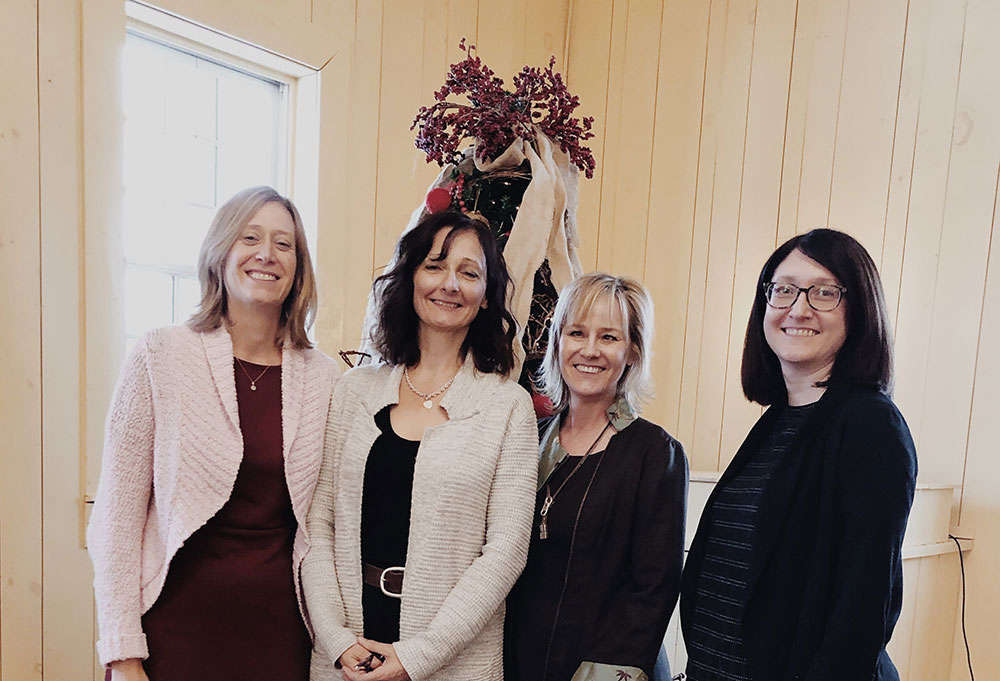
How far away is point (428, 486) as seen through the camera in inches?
53.6

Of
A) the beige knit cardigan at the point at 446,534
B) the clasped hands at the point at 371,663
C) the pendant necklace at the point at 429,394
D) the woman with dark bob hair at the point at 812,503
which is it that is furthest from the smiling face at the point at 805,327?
the clasped hands at the point at 371,663

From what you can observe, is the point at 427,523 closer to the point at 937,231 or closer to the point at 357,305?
the point at 357,305

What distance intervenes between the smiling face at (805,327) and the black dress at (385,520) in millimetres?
708

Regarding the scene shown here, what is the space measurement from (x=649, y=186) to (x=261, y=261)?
7.32 ft

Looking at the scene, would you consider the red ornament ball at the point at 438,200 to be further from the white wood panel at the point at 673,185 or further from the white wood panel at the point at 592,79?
the white wood panel at the point at 592,79

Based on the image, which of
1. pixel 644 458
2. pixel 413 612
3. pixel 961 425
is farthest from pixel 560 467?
pixel 961 425

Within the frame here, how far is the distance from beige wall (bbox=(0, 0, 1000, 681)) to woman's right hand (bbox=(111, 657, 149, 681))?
885 millimetres

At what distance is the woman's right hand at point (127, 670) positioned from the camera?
129 centimetres

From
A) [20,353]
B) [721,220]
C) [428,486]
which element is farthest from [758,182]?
[20,353]

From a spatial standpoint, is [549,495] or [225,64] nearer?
[549,495]

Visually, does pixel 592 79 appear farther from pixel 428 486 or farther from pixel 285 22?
pixel 428 486

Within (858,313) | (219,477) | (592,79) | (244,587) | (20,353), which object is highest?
(592,79)

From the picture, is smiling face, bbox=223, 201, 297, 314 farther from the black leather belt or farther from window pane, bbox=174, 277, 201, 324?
window pane, bbox=174, 277, 201, 324

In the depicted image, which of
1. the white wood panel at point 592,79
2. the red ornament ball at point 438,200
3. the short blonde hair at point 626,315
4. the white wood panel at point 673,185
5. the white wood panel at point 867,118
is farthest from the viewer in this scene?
the white wood panel at point 592,79
